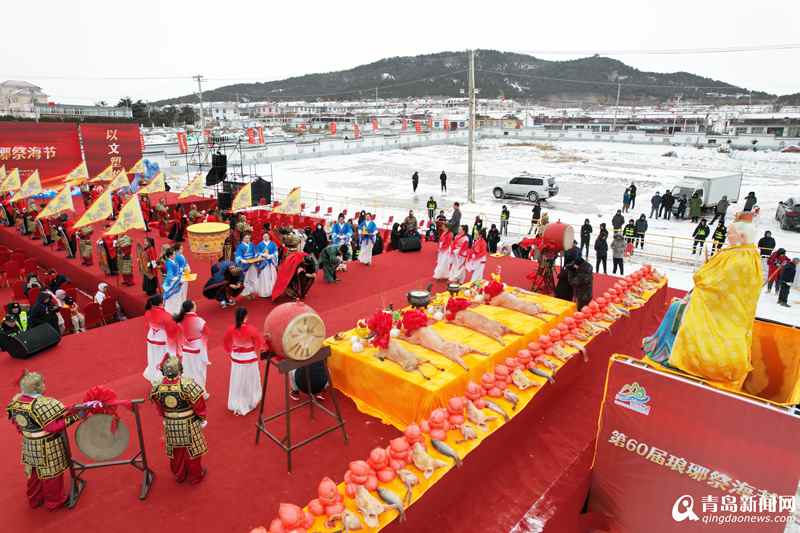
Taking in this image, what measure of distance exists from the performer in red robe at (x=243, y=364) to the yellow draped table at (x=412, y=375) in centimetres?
104

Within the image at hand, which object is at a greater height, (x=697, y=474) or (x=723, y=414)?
(x=723, y=414)

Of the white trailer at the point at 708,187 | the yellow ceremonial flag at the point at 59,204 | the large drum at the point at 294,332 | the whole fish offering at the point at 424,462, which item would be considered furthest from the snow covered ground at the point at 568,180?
the yellow ceremonial flag at the point at 59,204

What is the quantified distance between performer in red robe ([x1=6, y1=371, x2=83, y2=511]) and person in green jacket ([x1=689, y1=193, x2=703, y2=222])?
2319cm

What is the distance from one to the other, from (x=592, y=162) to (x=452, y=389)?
4248 cm

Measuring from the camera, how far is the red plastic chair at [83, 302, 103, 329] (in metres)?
10.3

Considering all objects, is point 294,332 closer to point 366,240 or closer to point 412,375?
point 412,375

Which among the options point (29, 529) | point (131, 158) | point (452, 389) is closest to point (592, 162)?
point (131, 158)

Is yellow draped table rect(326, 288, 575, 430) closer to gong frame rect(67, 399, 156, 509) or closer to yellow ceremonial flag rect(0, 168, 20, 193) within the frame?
gong frame rect(67, 399, 156, 509)

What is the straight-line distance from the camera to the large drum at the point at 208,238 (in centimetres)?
1373

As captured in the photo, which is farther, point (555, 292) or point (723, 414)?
point (555, 292)

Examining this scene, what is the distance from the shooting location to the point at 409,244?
1483 centimetres

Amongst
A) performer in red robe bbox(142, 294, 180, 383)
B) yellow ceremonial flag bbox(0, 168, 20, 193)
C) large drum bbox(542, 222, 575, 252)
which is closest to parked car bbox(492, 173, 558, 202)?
large drum bbox(542, 222, 575, 252)

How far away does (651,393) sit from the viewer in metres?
4.70

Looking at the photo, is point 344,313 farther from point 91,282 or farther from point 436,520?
point 91,282
